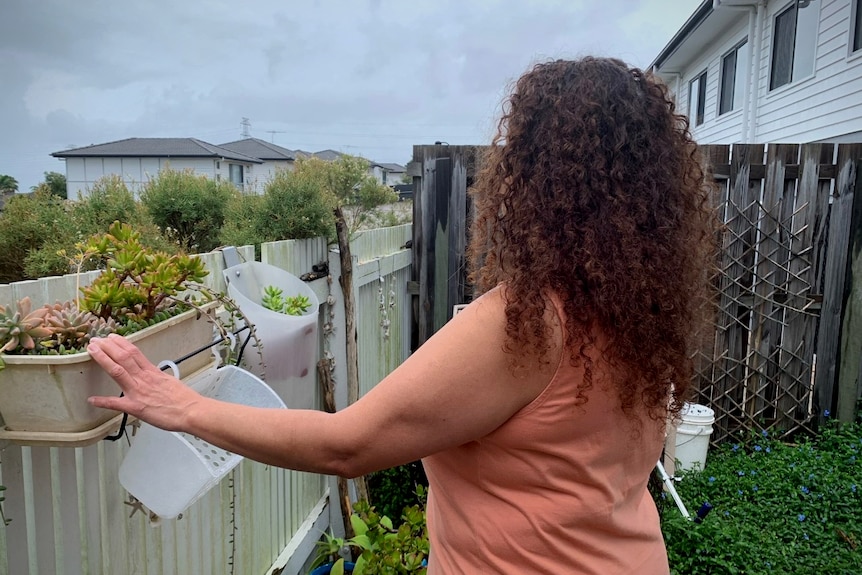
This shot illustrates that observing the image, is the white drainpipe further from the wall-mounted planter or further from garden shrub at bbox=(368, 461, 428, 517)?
the wall-mounted planter

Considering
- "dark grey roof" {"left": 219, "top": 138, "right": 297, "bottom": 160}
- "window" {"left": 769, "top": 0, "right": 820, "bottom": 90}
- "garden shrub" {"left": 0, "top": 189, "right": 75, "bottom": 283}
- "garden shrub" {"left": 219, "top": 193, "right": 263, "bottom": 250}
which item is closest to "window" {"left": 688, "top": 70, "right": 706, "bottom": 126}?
"window" {"left": 769, "top": 0, "right": 820, "bottom": 90}

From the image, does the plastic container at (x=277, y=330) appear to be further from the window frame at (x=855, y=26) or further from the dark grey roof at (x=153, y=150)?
the dark grey roof at (x=153, y=150)

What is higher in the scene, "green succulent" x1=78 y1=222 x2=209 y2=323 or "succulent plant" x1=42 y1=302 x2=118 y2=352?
"green succulent" x1=78 y1=222 x2=209 y2=323

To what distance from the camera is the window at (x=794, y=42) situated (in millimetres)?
7949

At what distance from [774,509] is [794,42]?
23.7ft

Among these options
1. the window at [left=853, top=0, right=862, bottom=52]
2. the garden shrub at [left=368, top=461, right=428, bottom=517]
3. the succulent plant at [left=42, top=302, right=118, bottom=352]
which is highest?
the window at [left=853, top=0, right=862, bottom=52]

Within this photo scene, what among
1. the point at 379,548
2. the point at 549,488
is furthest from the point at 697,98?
the point at 549,488

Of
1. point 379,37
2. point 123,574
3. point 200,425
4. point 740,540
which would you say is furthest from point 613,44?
point 379,37

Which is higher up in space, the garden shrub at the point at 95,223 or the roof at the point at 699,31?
the roof at the point at 699,31

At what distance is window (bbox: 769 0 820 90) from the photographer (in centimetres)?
795

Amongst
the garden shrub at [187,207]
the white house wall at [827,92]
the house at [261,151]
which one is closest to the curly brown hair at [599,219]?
the garden shrub at [187,207]

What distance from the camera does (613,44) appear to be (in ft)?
4.57

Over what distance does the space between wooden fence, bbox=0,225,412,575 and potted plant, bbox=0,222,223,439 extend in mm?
200

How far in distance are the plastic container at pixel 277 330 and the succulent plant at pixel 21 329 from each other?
2.32 ft
